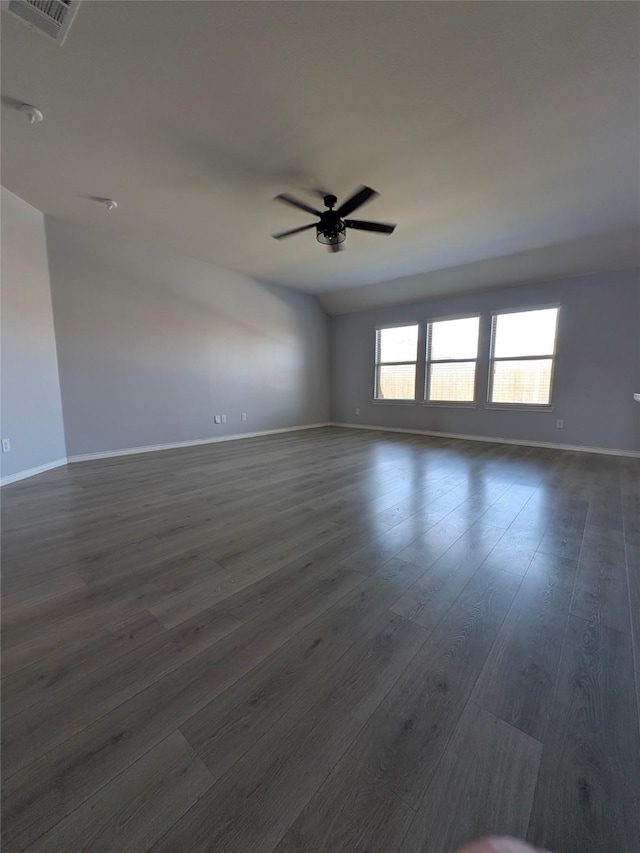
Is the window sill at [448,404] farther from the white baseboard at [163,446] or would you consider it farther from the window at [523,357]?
the white baseboard at [163,446]

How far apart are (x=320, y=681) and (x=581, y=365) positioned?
220 inches

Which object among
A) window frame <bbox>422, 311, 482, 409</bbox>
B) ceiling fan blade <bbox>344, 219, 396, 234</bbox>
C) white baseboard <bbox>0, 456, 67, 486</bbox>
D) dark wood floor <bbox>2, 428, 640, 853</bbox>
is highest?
Answer: ceiling fan blade <bbox>344, 219, 396, 234</bbox>

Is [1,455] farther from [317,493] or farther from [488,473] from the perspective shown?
[488,473]

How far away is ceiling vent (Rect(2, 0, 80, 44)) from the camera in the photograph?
→ 1.58 meters

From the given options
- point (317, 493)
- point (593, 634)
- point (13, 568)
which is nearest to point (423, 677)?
point (593, 634)

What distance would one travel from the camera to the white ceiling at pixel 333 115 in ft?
5.58

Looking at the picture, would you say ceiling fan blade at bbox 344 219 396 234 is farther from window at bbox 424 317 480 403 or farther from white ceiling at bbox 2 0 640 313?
window at bbox 424 317 480 403

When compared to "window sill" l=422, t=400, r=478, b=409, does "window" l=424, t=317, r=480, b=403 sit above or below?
above

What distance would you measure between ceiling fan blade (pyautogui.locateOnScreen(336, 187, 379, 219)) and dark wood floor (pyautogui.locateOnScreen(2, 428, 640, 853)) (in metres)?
2.50

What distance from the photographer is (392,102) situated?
2137 millimetres

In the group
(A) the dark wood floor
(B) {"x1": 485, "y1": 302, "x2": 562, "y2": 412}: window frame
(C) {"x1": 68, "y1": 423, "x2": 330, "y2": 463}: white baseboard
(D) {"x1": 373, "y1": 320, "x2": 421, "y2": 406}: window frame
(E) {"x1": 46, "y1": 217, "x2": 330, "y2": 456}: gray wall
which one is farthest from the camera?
(D) {"x1": 373, "y1": 320, "x2": 421, "y2": 406}: window frame

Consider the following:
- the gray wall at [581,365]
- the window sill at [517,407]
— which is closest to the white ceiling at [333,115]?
the gray wall at [581,365]

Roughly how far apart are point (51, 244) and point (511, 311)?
6.41 m

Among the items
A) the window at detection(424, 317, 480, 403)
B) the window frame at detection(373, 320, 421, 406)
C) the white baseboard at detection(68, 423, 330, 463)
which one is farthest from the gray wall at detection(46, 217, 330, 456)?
the window at detection(424, 317, 480, 403)
